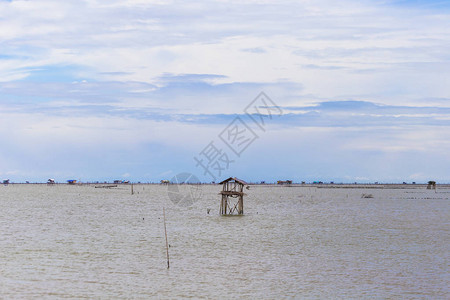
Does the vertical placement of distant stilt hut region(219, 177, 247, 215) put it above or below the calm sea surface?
above

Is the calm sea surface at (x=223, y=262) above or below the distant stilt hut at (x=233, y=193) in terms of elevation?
below

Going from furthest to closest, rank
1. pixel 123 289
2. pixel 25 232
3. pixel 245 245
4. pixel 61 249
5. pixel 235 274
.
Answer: pixel 25 232, pixel 245 245, pixel 61 249, pixel 235 274, pixel 123 289

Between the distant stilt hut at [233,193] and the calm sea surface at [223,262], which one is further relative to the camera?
the distant stilt hut at [233,193]

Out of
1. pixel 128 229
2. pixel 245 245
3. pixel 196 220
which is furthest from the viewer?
pixel 196 220

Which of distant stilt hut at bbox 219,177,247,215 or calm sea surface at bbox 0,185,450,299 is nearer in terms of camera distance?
calm sea surface at bbox 0,185,450,299

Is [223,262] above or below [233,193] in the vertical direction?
below

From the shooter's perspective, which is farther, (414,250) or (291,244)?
(291,244)

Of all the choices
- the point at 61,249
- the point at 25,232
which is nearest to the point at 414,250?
the point at 61,249

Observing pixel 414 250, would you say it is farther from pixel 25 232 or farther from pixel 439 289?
pixel 25 232

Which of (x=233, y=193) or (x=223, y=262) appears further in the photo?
(x=233, y=193)

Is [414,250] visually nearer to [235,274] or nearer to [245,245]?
[245,245]

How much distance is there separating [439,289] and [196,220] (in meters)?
35.1

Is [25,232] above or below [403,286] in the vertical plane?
above

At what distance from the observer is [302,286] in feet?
78.7
